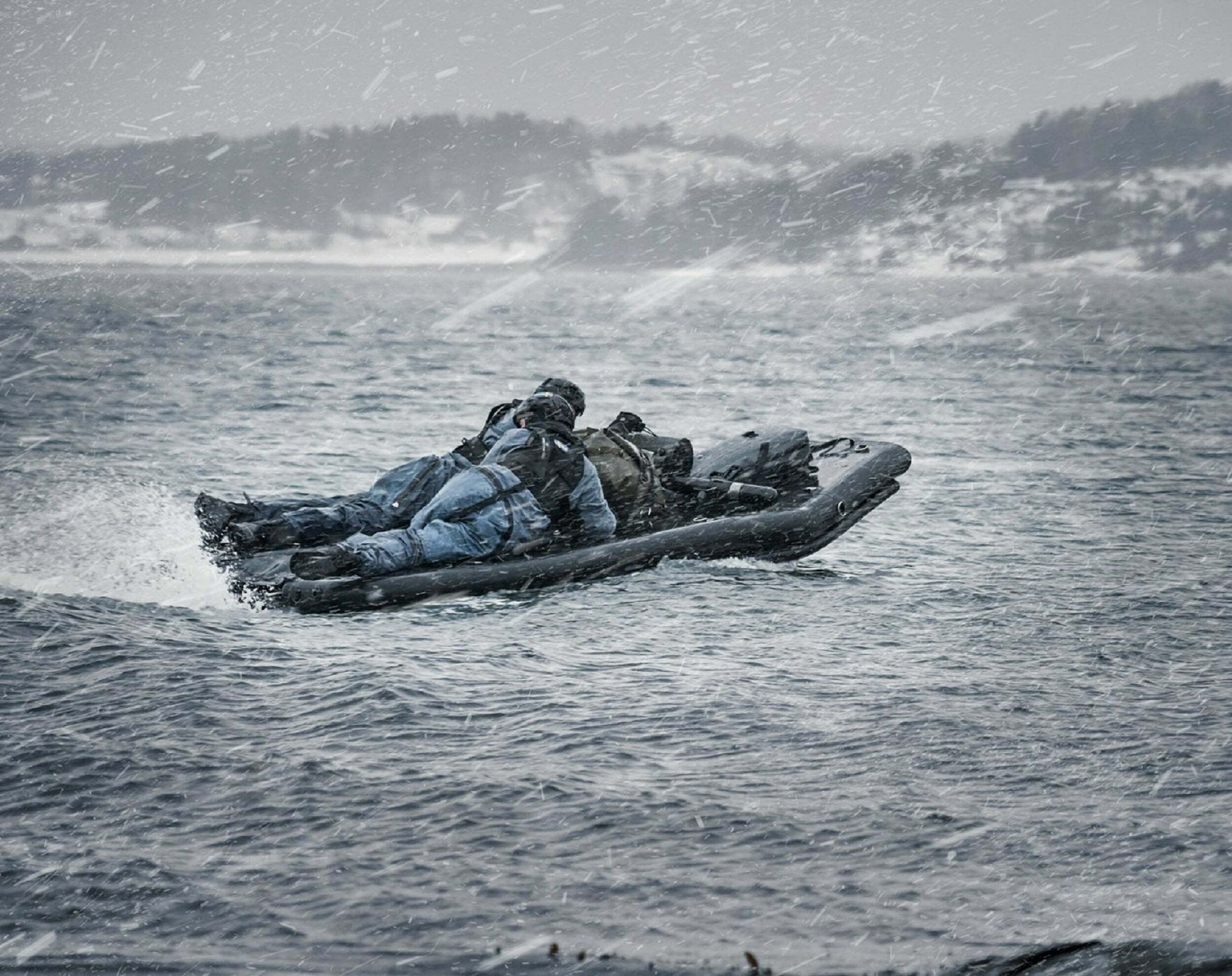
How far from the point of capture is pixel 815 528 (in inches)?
440

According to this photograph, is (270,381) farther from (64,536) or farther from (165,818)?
(165,818)

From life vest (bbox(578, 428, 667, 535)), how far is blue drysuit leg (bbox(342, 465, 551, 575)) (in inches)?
36.1

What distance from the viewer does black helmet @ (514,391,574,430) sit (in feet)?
33.0

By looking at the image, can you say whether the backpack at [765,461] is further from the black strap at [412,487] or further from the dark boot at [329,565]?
the dark boot at [329,565]

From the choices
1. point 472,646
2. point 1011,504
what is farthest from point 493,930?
point 1011,504

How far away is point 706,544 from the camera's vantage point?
10453mm

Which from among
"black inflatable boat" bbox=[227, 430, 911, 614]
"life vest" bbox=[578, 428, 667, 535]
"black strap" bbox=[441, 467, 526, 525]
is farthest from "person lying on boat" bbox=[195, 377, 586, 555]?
"black strap" bbox=[441, 467, 526, 525]

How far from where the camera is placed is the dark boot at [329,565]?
8758 mm

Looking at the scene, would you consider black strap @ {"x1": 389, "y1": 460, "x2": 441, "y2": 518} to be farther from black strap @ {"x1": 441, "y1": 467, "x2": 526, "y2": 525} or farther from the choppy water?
the choppy water

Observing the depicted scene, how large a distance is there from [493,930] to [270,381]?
3011 centimetres

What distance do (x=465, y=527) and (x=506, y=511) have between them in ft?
1.07

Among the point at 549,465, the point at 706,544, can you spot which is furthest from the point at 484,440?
the point at 706,544

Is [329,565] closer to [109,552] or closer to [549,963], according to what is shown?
[109,552]

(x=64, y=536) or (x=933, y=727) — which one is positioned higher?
(x=64, y=536)
